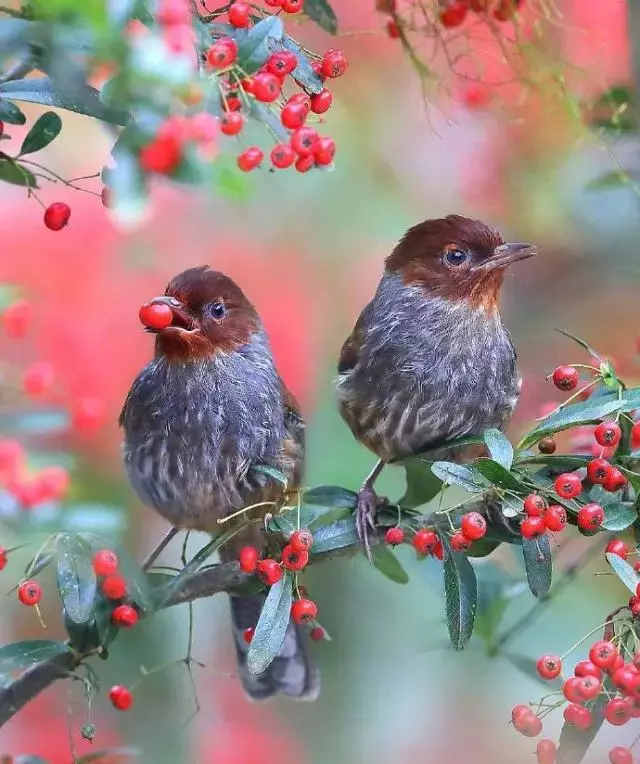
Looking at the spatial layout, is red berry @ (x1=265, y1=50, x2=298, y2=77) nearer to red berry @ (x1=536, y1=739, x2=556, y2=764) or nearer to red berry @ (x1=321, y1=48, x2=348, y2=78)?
red berry @ (x1=321, y1=48, x2=348, y2=78)

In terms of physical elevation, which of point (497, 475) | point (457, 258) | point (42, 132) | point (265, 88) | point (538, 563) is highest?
point (265, 88)

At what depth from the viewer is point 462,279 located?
4.26ft

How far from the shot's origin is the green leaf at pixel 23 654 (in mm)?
1160

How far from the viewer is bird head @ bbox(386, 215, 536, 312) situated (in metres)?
1.23

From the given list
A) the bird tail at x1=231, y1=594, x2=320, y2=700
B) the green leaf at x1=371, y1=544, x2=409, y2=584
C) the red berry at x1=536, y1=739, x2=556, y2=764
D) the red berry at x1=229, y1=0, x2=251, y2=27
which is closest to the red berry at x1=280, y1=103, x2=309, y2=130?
the red berry at x1=229, y1=0, x2=251, y2=27

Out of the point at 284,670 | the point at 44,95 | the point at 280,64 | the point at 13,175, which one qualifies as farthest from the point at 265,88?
the point at 284,670

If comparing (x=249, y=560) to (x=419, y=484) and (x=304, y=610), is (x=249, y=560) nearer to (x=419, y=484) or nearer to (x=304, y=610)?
(x=304, y=610)

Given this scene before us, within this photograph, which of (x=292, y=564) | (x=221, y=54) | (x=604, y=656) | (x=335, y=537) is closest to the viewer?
(x=221, y=54)

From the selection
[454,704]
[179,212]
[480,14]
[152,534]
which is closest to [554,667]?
[152,534]

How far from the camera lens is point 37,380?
1.39m

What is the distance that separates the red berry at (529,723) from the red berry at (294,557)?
0.29 m

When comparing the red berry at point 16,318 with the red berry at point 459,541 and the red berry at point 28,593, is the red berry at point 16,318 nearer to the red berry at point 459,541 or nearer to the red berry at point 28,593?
the red berry at point 28,593

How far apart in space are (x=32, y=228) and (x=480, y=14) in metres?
0.86

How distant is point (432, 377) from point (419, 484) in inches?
6.4
